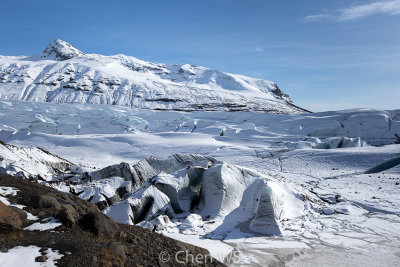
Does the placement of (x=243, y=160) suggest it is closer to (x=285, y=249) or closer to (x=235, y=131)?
(x=235, y=131)

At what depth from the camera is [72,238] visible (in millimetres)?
6094

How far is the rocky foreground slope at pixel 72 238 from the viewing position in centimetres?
538

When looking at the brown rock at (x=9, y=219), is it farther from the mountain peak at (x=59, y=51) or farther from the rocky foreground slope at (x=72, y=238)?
the mountain peak at (x=59, y=51)

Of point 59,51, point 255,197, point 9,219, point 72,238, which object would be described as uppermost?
point 59,51

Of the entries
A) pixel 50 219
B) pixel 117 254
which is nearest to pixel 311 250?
pixel 117 254

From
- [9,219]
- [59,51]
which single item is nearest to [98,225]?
[9,219]

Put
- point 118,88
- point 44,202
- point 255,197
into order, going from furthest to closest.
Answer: point 118,88 → point 255,197 → point 44,202

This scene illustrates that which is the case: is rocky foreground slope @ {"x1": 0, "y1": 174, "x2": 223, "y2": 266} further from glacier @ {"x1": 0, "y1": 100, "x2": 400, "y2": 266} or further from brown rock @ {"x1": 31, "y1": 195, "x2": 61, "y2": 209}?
glacier @ {"x1": 0, "y1": 100, "x2": 400, "y2": 266}

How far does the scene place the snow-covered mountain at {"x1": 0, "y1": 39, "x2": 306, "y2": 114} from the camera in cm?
10525

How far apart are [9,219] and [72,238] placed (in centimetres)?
123

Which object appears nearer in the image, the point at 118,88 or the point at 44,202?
the point at 44,202

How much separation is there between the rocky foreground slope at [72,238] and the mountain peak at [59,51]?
173 meters

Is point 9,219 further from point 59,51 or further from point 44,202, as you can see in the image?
point 59,51

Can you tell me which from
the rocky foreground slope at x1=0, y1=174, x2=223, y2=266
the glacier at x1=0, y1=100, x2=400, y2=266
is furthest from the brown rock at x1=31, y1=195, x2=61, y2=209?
the glacier at x1=0, y1=100, x2=400, y2=266
